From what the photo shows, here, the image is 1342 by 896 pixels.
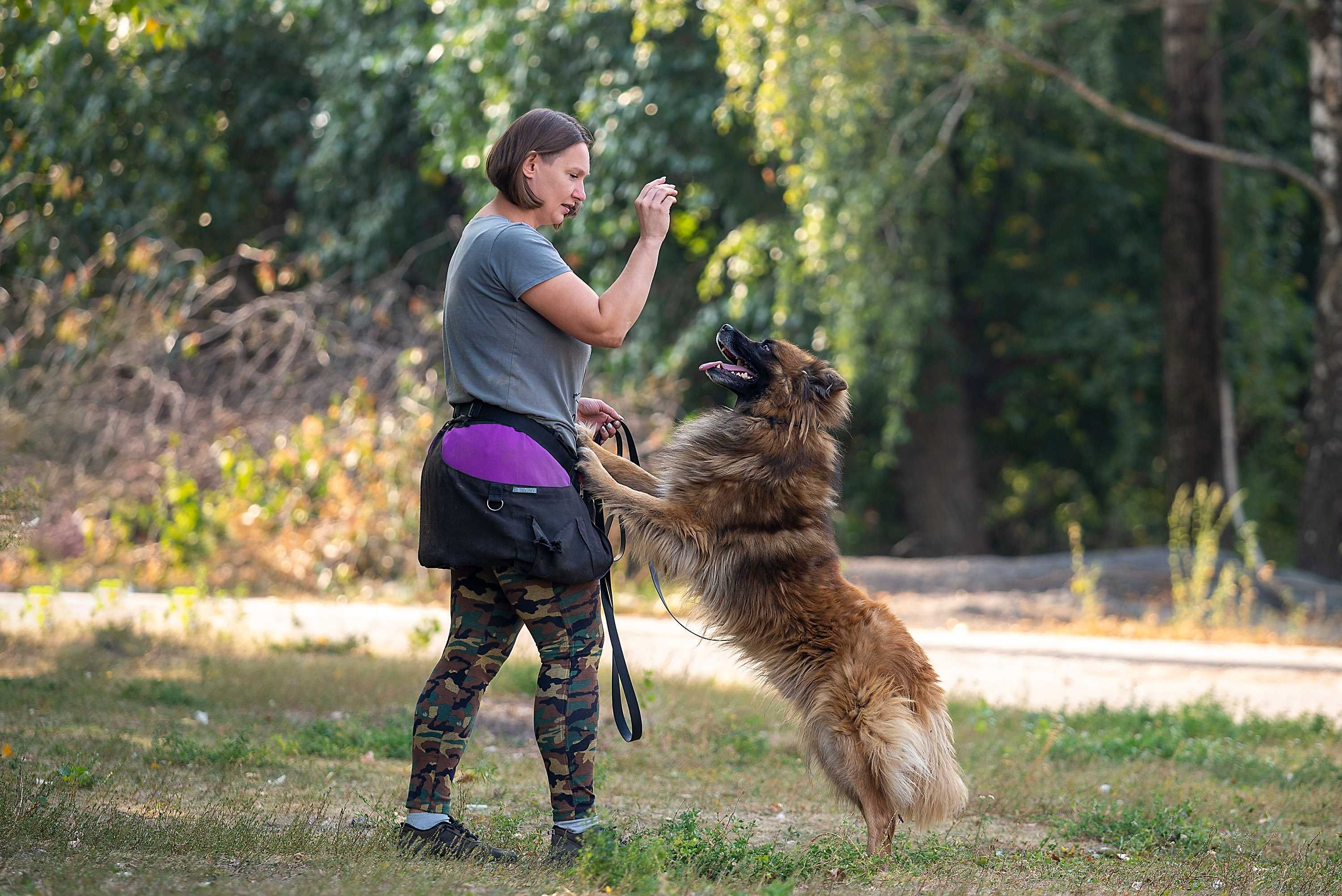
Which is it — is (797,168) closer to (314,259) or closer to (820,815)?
(314,259)

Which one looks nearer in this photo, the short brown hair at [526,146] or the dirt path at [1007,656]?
the short brown hair at [526,146]

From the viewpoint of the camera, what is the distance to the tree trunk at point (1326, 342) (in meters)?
11.7

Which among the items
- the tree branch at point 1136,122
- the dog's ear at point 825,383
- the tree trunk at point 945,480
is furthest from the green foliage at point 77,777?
the tree trunk at point 945,480

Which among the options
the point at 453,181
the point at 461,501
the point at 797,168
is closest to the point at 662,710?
the point at 461,501

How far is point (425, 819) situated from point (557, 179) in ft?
6.57

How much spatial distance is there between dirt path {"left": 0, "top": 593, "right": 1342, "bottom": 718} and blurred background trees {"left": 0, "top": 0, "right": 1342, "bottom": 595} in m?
1.83

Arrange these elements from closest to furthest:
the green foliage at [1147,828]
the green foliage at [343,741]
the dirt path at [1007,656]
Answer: the green foliage at [1147,828]
the green foliage at [343,741]
the dirt path at [1007,656]

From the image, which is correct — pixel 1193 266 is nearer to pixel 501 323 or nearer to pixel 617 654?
pixel 617 654

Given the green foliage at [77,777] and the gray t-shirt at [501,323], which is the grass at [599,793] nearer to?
the green foliage at [77,777]

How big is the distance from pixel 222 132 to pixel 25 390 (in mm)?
6560

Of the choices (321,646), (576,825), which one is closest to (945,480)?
(321,646)

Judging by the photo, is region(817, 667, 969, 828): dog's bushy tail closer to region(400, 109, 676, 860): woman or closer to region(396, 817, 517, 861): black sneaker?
region(400, 109, 676, 860): woman

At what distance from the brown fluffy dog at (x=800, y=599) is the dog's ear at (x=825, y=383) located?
10 millimetres

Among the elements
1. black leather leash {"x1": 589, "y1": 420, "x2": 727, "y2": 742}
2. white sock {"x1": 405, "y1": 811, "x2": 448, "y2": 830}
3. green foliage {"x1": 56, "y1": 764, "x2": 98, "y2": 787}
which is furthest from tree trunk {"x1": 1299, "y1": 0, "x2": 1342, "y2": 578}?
green foliage {"x1": 56, "y1": 764, "x2": 98, "y2": 787}
